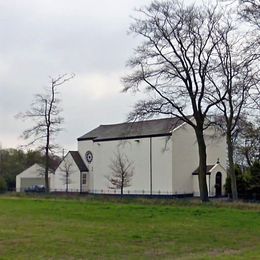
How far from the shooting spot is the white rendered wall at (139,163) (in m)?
67.6

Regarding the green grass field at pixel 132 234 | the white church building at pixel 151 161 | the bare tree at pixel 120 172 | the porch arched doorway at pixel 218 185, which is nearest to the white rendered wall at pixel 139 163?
the white church building at pixel 151 161

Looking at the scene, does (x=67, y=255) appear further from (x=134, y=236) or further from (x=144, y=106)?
(x=144, y=106)

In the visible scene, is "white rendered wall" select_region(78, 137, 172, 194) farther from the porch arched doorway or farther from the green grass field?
the green grass field

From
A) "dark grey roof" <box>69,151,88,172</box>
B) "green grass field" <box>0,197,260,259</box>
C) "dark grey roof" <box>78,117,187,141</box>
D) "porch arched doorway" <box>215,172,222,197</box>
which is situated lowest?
"green grass field" <box>0,197,260,259</box>

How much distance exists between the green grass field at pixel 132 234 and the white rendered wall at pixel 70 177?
4723cm

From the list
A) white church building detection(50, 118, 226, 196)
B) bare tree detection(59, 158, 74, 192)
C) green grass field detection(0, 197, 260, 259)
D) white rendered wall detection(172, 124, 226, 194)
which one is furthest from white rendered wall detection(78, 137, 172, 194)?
green grass field detection(0, 197, 260, 259)

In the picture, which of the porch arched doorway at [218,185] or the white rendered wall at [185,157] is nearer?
the porch arched doorway at [218,185]

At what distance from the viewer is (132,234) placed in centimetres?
1928

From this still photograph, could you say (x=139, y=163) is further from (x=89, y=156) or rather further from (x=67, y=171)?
(x=67, y=171)

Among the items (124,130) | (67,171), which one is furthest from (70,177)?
(124,130)

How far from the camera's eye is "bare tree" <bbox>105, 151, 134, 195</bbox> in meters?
70.6

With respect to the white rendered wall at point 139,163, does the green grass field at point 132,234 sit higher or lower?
lower

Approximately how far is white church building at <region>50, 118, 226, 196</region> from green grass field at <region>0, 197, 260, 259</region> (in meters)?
33.8

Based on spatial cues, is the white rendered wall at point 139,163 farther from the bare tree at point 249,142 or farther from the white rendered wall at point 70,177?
the bare tree at point 249,142
